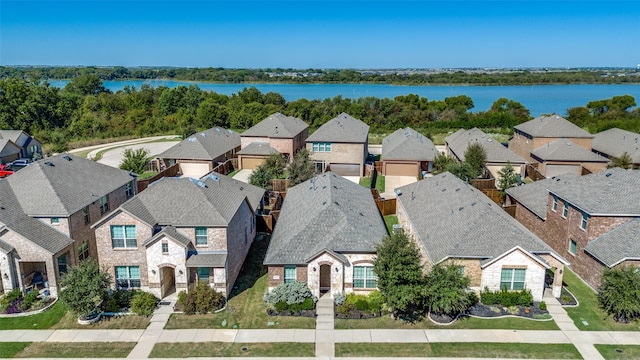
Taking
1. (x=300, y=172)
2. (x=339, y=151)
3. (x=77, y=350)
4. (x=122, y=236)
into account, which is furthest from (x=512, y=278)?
(x=339, y=151)

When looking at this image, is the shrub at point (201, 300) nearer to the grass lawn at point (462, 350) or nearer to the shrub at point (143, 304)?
the shrub at point (143, 304)

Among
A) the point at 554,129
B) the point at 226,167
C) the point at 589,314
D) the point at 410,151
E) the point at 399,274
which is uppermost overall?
the point at 554,129

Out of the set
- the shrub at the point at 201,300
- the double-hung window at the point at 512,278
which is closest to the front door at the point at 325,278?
the shrub at the point at 201,300

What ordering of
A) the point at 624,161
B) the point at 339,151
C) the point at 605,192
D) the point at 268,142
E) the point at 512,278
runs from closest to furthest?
the point at 512,278 < the point at 605,192 < the point at 624,161 < the point at 339,151 < the point at 268,142

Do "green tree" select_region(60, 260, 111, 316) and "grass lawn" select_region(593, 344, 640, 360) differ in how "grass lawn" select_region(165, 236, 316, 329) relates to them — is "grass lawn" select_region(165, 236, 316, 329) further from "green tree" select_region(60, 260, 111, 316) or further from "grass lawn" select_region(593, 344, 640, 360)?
"grass lawn" select_region(593, 344, 640, 360)

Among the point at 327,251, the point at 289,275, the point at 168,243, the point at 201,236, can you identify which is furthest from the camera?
the point at 201,236

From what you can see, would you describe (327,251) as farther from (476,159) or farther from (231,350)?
(476,159)

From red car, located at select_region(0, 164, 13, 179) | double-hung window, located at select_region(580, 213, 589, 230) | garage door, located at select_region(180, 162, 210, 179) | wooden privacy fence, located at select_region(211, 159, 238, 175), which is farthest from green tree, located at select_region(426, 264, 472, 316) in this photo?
red car, located at select_region(0, 164, 13, 179)

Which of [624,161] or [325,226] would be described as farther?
[624,161]
